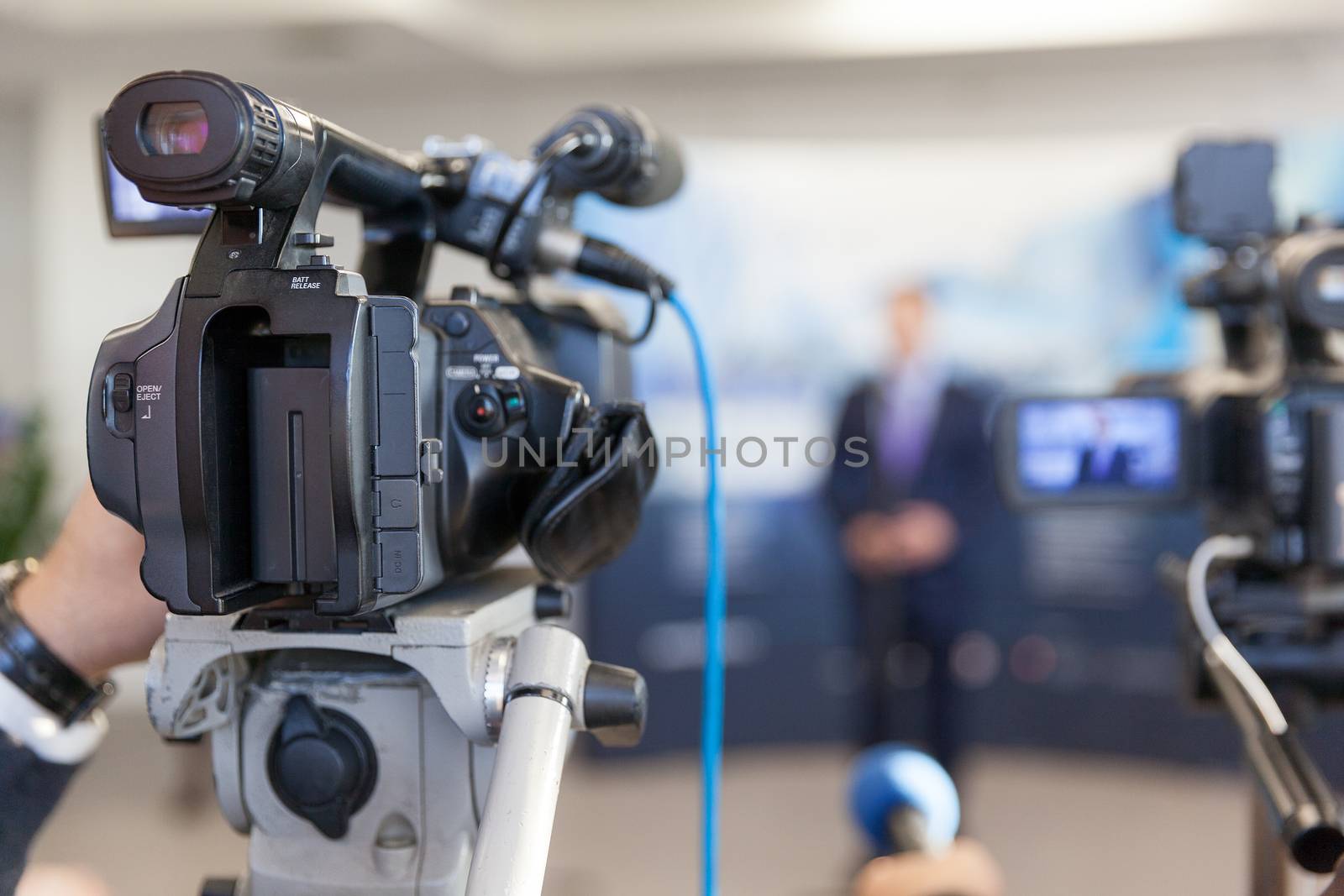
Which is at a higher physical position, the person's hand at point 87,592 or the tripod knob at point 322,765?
the person's hand at point 87,592

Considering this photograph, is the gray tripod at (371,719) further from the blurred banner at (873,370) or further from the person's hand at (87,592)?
the blurred banner at (873,370)

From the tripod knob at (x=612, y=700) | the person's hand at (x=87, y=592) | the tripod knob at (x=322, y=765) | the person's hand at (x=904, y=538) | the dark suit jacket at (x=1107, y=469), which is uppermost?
the dark suit jacket at (x=1107, y=469)

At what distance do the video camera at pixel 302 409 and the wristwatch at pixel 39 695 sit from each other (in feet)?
0.92

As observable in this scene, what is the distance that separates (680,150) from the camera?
1.09 meters

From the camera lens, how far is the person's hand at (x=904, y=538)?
3035 mm

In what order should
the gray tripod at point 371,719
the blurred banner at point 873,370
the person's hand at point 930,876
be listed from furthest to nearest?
the blurred banner at point 873,370
the person's hand at point 930,876
the gray tripod at point 371,719

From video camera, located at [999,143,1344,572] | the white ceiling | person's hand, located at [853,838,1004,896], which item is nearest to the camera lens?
person's hand, located at [853,838,1004,896]

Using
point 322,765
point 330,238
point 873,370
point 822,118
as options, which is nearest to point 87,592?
point 322,765

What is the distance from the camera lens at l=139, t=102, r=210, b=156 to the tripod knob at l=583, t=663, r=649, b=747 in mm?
412

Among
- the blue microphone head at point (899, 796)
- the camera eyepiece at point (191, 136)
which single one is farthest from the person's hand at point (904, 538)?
the camera eyepiece at point (191, 136)

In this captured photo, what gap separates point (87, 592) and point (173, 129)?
0.44 m

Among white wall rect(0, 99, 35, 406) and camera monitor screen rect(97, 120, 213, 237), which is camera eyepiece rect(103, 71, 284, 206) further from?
white wall rect(0, 99, 35, 406)

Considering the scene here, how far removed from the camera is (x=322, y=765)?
77 centimetres

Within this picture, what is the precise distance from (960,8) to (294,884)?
10.7 feet
